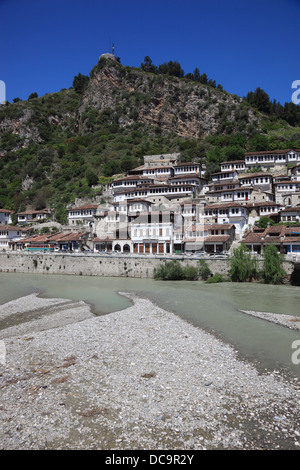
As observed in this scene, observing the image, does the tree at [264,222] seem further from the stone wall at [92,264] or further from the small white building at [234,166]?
the small white building at [234,166]

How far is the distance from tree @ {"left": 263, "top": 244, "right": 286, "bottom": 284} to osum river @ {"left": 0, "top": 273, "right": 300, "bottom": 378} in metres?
1.58

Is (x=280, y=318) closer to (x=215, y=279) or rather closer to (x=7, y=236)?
(x=215, y=279)

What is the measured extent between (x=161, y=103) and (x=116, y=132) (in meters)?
22.7

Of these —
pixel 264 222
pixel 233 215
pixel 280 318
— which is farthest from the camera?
pixel 233 215

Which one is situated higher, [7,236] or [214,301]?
[7,236]

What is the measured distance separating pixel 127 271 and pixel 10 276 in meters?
19.9

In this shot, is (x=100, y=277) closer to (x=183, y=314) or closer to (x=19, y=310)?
(x=19, y=310)

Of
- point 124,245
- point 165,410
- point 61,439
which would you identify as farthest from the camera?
point 124,245

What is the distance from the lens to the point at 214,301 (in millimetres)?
25844

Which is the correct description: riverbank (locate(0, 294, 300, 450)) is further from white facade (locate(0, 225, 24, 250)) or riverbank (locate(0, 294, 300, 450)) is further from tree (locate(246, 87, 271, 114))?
tree (locate(246, 87, 271, 114))

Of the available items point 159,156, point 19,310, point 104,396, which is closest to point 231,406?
point 104,396

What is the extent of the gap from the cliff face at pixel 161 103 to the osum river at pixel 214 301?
3313 inches

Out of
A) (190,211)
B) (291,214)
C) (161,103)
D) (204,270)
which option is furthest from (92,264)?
(161,103)
